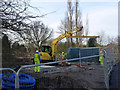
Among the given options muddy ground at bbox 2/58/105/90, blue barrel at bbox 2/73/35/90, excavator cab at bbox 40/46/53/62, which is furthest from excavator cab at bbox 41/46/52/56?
blue barrel at bbox 2/73/35/90

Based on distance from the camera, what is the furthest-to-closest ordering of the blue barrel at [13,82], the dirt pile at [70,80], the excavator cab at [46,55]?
the excavator cab at [46,55] < the dirt pile at [70,80] < the blue barrel at [13,82]

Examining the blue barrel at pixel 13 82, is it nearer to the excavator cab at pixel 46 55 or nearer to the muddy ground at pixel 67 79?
the muddy ground at pixel 67 79

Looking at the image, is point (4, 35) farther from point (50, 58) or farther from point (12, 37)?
point (50, 58)

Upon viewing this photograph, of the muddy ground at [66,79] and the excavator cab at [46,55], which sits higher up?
the muddy ground at [66,79]

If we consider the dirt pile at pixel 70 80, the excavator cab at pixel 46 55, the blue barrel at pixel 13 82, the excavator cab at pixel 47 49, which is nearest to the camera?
the blue barrel at pixel 13 82

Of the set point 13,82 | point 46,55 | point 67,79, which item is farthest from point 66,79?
point 46,55

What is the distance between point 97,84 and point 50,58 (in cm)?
1045

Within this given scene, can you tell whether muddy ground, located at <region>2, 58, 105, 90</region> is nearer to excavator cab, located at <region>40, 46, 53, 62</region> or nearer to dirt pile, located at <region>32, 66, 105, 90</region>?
dirt pile, located at <region>32, 66, 105, 90</region>

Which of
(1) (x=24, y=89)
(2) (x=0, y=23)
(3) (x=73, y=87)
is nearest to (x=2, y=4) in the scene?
(2) (x=0, y=23)

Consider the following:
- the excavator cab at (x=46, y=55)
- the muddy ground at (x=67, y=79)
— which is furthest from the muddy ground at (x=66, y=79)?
the excavator cab at (x=46, y=55)

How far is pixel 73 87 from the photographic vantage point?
3.83 metres

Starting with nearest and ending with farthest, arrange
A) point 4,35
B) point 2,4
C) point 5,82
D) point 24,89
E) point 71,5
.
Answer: point 24,89 < point 5,82 < point 2,4 < point 4,35 < point 71,5

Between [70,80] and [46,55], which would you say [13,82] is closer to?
[70,80]

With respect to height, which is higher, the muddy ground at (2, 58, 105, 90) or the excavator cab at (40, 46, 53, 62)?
the muddy ground at (2, 58, 105, 90)
